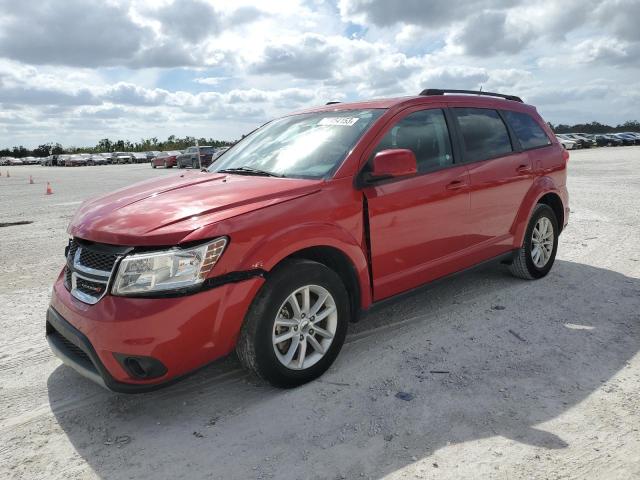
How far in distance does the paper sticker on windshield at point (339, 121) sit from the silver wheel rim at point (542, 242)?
2.42 m

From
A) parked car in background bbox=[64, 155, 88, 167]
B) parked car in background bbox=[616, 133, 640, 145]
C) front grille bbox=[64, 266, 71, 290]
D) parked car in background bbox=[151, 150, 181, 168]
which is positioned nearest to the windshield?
front grille bbox=[64, 266, 71, 290]

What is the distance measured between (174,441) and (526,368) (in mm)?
2256

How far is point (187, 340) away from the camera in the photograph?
272 centimetres

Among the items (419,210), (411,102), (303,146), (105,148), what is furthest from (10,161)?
(419,210)

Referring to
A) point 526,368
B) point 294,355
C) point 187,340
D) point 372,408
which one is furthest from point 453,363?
point 187,340

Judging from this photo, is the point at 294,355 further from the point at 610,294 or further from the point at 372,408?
the point at 610,294

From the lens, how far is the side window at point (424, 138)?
3832 millimetres

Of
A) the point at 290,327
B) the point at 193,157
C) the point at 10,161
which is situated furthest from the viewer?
the point at 10,161

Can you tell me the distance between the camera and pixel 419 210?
3832 millimetres

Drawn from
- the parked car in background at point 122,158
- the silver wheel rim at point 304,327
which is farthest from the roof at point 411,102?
the parked car in background at point 122,158

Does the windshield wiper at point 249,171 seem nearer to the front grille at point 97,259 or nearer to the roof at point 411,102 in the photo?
the roof at point 411,102

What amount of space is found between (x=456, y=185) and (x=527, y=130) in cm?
163

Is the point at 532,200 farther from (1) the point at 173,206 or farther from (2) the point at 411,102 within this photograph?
(1) the point at 173,206

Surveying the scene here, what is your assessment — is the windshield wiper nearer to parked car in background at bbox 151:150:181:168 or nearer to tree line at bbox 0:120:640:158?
parked car in background at bbox 151:150:181:168
